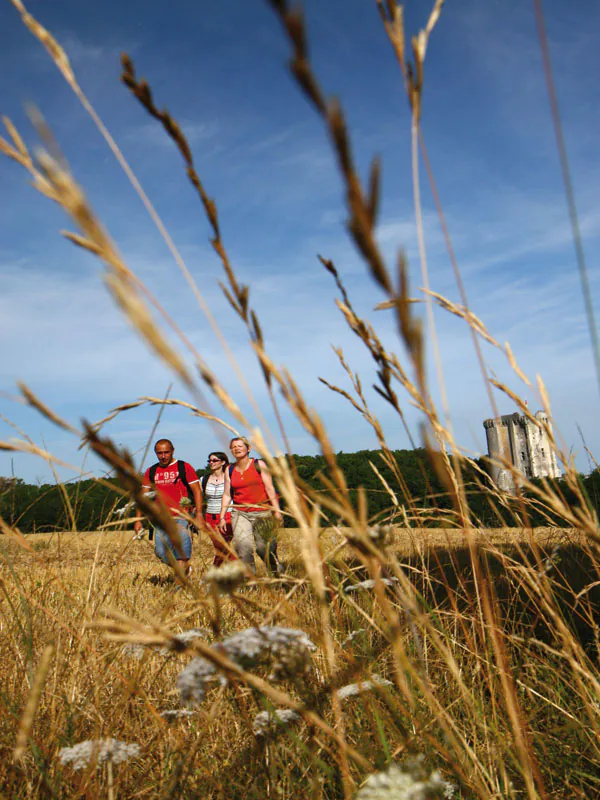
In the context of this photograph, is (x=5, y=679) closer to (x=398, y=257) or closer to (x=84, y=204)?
(x=84, y=204)

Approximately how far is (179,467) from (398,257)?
5.69 metres

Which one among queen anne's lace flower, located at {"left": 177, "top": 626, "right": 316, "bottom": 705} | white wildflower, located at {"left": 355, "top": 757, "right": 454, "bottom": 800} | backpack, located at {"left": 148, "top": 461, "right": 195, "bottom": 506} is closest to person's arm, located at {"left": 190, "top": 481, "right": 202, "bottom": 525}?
queen anne's lace flower, located at {"left": 177, "top": 626, "right": 316, "bottom": 705}

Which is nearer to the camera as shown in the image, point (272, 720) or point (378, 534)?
point (378, 534)

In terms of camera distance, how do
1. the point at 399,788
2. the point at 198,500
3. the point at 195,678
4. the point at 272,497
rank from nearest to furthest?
the point at 399,788 → the point at 195,678 → the point at 272,497 → the point at 198,500

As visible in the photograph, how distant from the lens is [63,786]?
117cm

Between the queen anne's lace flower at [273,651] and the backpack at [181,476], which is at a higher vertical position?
the backpack at [181,476]

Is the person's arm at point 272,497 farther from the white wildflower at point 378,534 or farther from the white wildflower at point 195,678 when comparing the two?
the white wildflower at point 195,678

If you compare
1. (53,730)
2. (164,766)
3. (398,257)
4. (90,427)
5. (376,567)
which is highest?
(398,257)

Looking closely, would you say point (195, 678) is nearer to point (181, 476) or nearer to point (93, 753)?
→ point (93, 753)

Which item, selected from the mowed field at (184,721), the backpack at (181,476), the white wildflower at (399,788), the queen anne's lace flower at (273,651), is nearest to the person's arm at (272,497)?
the mowed field at (184,721)

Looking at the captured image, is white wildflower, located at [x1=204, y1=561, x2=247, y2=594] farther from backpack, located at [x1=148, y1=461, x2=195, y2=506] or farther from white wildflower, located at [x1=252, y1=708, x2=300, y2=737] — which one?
backpack, located at [x1=148, y1=461, x2=195, y2=506]

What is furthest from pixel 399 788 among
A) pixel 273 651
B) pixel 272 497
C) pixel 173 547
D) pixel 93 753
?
pixel 93 753

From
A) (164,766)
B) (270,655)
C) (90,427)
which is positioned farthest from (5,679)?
(90,427)

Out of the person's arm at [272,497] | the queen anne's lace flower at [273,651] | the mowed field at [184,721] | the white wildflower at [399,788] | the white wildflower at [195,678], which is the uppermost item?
the person's arm at [272,497]
